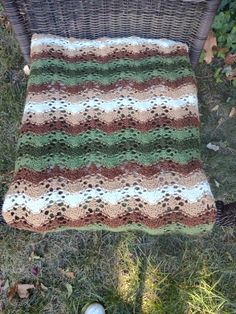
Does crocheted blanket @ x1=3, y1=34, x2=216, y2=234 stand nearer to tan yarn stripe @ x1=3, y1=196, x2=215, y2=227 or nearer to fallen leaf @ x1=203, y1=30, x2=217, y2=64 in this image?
tan yarn stripe @ x1=3, y1=196, x2=215, y2=227

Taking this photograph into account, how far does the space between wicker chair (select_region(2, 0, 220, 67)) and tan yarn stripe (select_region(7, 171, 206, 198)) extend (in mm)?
575

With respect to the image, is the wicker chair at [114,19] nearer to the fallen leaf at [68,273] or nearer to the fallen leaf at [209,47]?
the fallen leaf at [209,47]

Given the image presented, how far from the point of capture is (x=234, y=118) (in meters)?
2.22

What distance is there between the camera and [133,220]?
51.8 inches

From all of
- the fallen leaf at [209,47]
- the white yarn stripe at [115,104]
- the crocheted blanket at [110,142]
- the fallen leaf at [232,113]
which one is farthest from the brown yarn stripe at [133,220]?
the fallen leaf at [209,47]

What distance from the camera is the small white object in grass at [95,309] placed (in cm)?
177

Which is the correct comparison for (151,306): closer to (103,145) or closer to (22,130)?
(103,145)

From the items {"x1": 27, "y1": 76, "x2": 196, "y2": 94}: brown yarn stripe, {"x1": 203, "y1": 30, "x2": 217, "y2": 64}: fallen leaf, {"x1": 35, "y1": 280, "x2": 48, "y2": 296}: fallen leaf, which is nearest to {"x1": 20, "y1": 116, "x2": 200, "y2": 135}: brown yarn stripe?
{"x1": 27, "y1": 76, "x2": 196, "y2": 94}: brown yarn stripe

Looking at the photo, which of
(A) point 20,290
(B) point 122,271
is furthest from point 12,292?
(B) point 122,271

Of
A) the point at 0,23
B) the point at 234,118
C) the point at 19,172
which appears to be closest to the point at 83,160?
the point at 19,172

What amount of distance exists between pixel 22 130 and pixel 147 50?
1.82 ft

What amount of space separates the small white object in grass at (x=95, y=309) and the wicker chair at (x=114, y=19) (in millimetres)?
1090

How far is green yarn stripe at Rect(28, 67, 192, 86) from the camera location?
150 cm

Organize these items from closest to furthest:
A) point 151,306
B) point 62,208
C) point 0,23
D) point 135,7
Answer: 1. point 62,208
2. point 135,7
3. point 151,306
4. point 0,23
